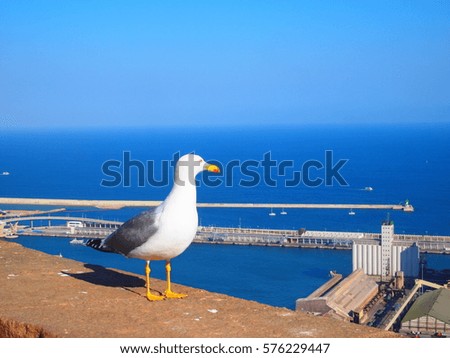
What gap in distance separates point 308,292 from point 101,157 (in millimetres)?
42288

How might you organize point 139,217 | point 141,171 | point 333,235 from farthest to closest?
1. point 141,171
2. point 333,235
3. point 139,217

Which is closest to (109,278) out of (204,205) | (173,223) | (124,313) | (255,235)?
(173,223)

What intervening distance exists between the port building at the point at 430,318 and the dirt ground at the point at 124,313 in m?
9.02

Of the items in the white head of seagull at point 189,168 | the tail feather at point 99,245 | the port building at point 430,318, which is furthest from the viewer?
the port building at point 430,318

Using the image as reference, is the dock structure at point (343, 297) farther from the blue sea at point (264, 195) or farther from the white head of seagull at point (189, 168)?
the white head of seagull at point (189, 168)

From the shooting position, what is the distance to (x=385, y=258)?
61.3ft

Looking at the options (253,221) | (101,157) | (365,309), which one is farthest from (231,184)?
(365,309)

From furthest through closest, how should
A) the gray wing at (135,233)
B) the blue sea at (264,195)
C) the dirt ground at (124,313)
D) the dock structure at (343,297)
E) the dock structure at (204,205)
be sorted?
the dock structure at (204,205) → the blue sea at (264,195) → the dock structure at (343,297) → the gray wing at (135,233) → the dirt ground at (124,313)

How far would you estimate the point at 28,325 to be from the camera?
198 cm

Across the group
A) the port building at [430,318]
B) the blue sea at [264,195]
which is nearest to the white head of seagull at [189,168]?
the port building at [430,318]

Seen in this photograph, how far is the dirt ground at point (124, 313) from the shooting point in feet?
6.43
